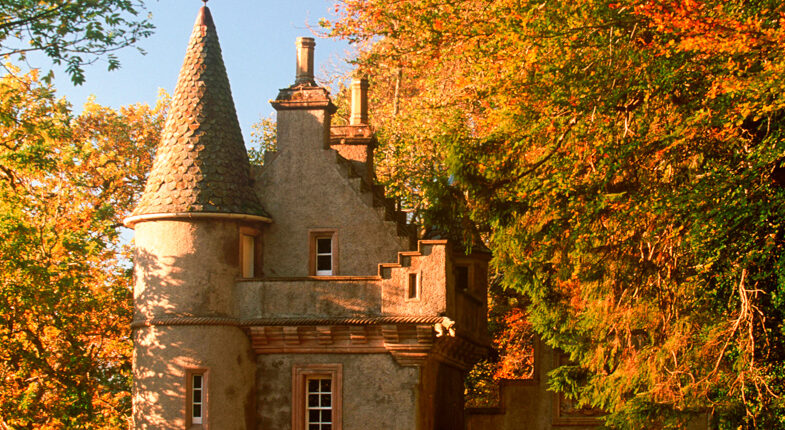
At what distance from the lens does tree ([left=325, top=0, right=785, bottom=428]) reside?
550 inches

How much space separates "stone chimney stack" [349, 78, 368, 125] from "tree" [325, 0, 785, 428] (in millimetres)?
4698

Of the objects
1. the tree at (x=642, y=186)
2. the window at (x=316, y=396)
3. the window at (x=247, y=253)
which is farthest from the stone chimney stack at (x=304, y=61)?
the window at (x=316, y=396)

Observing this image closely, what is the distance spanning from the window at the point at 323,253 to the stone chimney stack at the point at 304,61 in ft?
11.7

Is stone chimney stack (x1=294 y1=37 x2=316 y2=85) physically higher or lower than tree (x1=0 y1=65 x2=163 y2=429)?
higher

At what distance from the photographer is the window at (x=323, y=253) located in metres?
23.4

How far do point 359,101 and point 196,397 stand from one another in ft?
27.5

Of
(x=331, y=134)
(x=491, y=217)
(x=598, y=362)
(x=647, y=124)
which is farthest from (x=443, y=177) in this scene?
(x=331, y=134)

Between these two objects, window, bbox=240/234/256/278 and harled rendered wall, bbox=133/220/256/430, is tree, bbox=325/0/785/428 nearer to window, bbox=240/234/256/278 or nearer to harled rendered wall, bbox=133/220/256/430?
window, bbox=240/234/256/278

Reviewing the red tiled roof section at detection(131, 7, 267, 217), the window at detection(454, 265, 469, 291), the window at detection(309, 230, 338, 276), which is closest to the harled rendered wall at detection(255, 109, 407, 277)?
the window at detection(309, 230, 338, 276)

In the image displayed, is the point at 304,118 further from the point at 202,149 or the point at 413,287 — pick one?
the point at 413,287

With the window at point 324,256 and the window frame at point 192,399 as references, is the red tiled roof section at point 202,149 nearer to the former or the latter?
the window at point 324,256

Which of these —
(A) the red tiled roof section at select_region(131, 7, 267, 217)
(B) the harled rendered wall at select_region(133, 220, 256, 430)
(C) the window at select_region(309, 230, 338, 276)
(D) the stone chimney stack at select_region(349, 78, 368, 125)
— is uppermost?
(D) the stone chimney stack at select_region(349, 78, 368, 125)

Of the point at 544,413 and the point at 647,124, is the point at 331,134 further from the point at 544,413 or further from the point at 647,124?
the point at 647,124

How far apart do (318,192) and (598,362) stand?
287 inches
